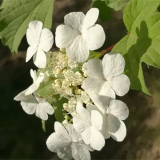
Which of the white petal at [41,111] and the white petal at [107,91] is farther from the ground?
the white petal at [107,91]

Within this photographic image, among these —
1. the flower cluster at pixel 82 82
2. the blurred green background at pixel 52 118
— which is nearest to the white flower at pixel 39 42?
the flower cluster at pixel 82 82

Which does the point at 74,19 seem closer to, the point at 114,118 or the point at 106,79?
the point at 106,79

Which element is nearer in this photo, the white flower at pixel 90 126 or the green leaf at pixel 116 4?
the white flower at pixel 90 126

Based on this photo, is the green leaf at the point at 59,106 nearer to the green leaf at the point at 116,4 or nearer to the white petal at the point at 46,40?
the white petal at the point at 46,40

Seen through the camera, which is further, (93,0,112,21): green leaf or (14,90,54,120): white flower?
(93,0,112,21): green leaf

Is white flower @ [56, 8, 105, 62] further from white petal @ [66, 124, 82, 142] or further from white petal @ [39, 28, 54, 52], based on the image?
white petal @ [66, 124, 82, 142]

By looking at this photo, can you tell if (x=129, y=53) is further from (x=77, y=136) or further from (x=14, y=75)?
(x=14, y=75)

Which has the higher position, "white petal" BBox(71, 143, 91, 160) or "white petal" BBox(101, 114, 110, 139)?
"white petal" BBox(101, 114, 110, 139)

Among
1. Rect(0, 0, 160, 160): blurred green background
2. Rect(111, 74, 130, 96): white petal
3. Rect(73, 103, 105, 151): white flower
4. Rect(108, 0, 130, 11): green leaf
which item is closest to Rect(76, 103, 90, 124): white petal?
Rect(73, 103, 105, 151): white flower

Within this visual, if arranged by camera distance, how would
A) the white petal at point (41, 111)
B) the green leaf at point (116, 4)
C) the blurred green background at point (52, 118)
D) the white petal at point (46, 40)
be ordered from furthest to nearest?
the blurred green background at point (52, 118), the green leaf at point (116, 4), the white petal at point (41, 111), the white petal at point (46, 40)
